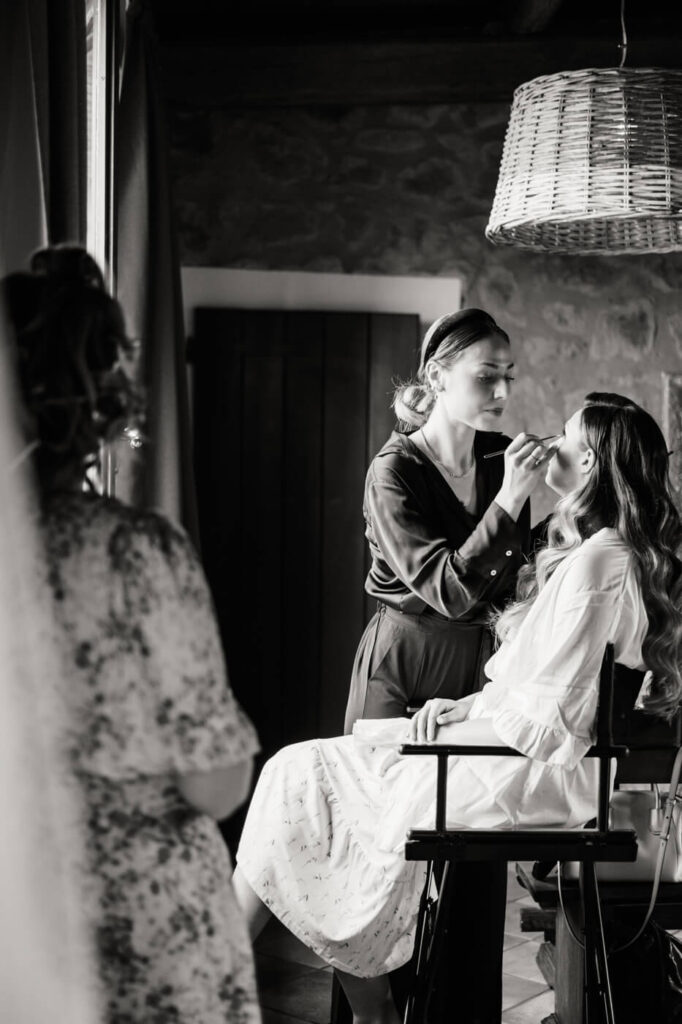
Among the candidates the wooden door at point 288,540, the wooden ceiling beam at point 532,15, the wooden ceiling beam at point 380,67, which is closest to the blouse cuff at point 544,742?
the wooden door at point 288,540

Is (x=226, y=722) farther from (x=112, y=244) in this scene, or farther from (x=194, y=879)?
(x=112, y=244)

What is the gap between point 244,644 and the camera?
14.9 feet

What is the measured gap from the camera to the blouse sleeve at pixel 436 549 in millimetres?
2590

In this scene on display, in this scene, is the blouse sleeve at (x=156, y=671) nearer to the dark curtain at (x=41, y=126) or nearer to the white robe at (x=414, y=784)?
the dark curtain at (x=41, y=126)

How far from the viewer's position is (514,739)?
2.24m

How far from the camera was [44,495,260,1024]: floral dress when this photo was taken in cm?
129

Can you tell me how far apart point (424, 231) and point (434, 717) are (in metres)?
2.56

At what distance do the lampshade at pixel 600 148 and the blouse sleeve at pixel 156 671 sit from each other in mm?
1741

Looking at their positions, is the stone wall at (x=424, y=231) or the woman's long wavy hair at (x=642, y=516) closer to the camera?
the woman's long wavy hair at (x=642, y=516)

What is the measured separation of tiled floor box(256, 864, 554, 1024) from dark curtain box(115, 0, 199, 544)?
134cm

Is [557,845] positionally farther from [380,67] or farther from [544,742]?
[380,67]

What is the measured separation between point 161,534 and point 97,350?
0.21m

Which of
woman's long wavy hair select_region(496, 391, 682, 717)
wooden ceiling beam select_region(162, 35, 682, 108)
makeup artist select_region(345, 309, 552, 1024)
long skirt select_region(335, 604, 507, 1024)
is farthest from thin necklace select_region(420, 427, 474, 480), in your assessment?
wooden ceiling beam select_region(162, 35, 682, 108)

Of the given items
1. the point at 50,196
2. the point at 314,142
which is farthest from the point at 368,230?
the point at 50,196
